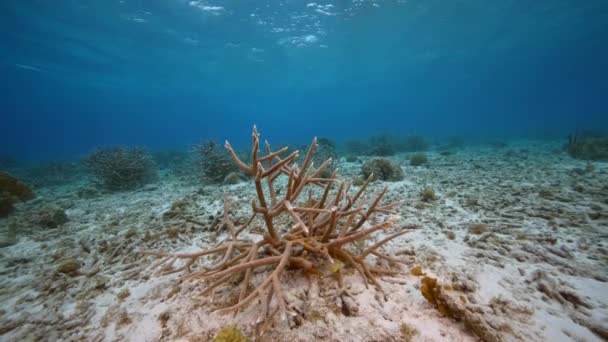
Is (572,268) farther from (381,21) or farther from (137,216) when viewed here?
(381,21)

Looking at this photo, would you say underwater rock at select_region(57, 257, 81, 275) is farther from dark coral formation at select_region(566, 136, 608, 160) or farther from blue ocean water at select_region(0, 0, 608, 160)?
dark coral formation at select_region(566, 136, 608, 160)

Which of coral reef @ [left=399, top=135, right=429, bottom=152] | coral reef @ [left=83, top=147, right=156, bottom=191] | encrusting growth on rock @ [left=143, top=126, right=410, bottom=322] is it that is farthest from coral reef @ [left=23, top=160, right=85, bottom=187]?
coral reef @ [left=399, top=135, right=429, bottom=152]

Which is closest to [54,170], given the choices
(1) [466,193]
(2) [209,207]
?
(2) [209,207]

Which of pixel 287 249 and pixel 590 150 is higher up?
pixel 287 249

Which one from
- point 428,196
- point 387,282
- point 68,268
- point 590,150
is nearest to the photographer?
point 387,282

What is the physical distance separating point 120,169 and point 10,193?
8.65 feet

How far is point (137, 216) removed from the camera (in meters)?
5.11

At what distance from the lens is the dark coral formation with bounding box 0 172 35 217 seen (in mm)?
5539

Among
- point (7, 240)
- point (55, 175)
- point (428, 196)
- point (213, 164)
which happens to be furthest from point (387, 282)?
point (55, 175)

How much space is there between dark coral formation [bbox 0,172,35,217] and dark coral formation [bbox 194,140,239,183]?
184 inches

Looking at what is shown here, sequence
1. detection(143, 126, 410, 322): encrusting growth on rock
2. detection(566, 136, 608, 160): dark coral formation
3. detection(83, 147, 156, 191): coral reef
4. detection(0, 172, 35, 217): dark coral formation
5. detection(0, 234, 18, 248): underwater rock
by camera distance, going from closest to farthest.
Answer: detection(143, 126, 410, 322): encrusting growth on rock → detection(0, 234, 18, 248): underwater rock → detection(0, 172, 35, 217): dark coral formation → detection(566, 136, 608, 160): dark coral formation → detection(83, 147, 156, 191): coral reef

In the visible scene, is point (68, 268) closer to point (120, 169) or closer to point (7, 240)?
point (7, 240)

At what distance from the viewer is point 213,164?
8.26 metres

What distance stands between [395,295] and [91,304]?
312 cm
